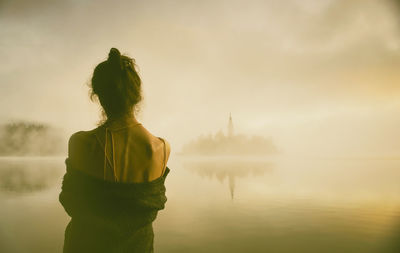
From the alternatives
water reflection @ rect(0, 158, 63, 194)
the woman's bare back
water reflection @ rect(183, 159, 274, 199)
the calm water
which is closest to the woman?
the woman's bare back

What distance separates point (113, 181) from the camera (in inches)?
56.4

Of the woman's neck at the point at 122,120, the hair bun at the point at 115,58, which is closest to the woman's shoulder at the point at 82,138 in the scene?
the woman's neck at the point at 122,120

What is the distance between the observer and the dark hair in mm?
1541

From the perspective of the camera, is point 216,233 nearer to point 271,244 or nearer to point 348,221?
point 271,244

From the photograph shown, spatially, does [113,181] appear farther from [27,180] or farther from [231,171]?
[231,171]

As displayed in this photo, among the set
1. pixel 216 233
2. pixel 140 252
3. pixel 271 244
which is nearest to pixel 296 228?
pixel 271 244

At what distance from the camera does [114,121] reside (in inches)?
60.2

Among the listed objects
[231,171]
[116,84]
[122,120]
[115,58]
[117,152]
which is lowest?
[231,171]

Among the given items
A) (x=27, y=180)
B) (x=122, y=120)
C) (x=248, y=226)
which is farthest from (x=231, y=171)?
(x=122, y=120)

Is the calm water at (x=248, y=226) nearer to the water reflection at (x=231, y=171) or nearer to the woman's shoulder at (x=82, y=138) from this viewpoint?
the water reflection at (x=231, y=171)

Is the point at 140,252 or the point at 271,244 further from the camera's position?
the point at 271,244

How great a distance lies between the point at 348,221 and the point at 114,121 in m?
25.4

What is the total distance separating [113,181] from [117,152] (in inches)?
6.0

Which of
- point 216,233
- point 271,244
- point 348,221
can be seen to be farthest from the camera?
point 348,221
